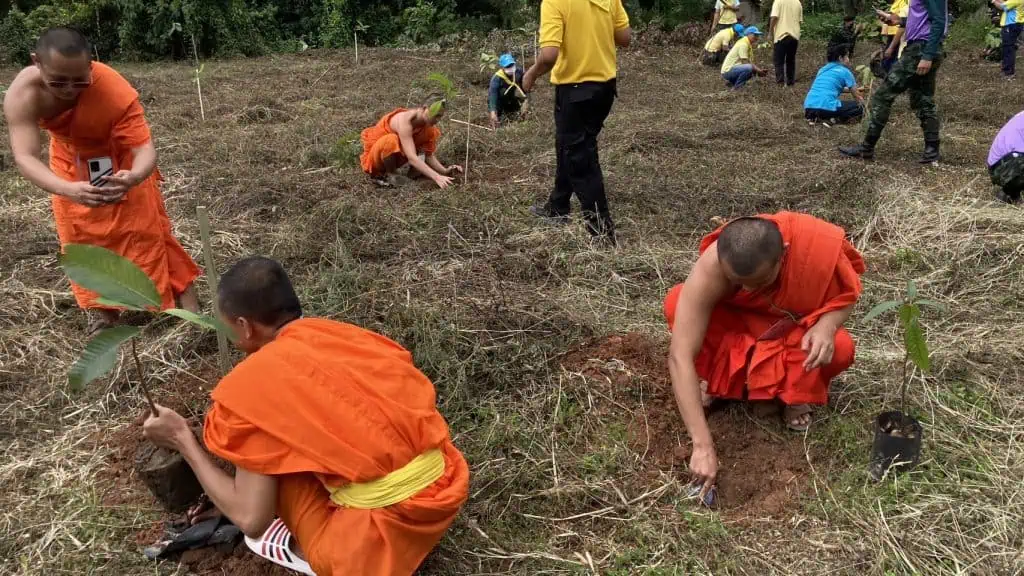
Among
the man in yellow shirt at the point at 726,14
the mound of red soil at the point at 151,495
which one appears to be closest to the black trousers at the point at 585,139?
the mound of red soil at the point at 151,495

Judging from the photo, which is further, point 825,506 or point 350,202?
point 350,202

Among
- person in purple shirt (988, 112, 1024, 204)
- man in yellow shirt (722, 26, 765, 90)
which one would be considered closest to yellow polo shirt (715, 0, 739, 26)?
man in yellow shirt (722, 26, 765, 90)

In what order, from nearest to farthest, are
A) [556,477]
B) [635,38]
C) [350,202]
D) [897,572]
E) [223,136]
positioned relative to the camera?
[897,572]
[556,477]
[350,202]
[223,136]
[635,38]

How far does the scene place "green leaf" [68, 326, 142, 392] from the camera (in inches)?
57.8

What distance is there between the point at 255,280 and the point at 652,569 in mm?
1281

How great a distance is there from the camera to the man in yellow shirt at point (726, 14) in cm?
1080

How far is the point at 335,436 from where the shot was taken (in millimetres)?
1657

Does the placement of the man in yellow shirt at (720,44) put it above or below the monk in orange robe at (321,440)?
above

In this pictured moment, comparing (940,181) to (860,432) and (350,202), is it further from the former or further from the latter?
(350,202)

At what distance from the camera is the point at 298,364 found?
166cm

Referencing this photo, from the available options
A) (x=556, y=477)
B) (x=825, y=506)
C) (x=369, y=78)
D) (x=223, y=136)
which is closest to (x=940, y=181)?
(x=825, y=506)

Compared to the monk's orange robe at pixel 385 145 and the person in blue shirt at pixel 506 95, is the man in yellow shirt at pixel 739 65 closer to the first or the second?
the person in blue shirt at pixel 506 95

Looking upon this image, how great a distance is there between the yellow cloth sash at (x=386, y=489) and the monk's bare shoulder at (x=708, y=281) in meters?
0.99

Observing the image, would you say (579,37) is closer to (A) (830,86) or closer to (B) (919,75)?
(B) (919,75)
